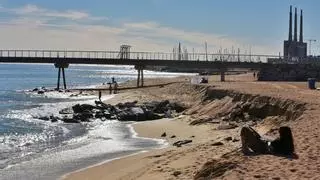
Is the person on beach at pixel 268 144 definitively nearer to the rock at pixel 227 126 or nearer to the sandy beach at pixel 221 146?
the sandy beach at pixel 221 146

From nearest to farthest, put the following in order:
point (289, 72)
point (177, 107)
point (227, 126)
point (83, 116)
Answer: point (227, 126) < point (83, 116) < point (177, 107) < point (289, 72)

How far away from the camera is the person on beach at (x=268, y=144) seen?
18.3m

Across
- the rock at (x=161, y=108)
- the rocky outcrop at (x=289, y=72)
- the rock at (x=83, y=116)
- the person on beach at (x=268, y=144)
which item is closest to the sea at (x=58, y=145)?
the rock at (x=83, y=116)

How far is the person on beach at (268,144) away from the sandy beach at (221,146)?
0.42 meters

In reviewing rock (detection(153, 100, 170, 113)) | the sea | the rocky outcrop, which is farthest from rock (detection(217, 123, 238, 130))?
the rocky outcrop

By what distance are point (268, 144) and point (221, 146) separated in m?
4.96

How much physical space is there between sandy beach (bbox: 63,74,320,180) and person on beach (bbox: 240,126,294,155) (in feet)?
1.39

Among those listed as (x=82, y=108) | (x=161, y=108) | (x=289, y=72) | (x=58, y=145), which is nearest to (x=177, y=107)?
(x=161, y=108)

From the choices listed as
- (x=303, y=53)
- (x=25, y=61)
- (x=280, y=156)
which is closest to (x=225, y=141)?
(x=280, y=156)

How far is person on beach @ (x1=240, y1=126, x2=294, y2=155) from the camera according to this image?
18344mm

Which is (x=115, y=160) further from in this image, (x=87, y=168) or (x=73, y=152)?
(x=73, y=152)

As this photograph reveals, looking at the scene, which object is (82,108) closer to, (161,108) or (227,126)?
(161,108)

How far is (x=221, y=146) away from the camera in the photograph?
23719 millimetres

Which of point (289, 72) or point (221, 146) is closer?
point (221, 146)
